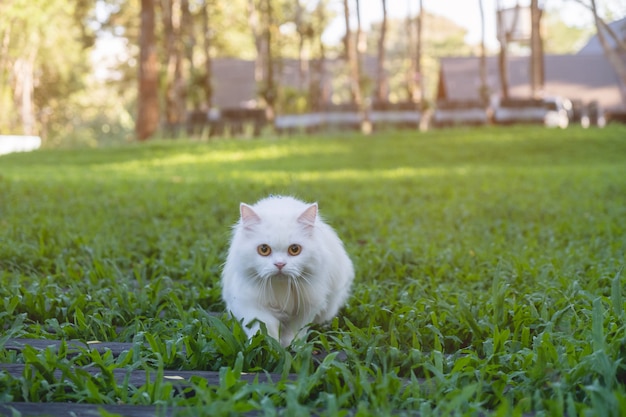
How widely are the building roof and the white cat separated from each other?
41.0 metres

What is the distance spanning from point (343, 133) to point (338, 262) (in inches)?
812

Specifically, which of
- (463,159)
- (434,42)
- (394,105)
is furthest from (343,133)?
(434,42)

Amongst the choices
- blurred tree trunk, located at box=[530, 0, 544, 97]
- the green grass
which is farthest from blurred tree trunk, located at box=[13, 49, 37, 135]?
the green grass

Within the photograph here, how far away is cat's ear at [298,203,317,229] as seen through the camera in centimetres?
374

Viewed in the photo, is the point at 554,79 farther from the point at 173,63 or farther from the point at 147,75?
the point at 147,75

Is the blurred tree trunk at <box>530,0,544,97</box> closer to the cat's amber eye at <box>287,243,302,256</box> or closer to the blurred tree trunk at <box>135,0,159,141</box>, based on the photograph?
the blurred tree trunk at <box>135,0,159,141</box>

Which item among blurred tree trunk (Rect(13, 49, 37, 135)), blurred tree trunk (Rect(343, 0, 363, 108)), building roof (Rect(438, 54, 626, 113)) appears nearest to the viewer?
blurred tree trunk (Rect(343, 0, 363, 108))

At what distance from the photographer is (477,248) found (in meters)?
6.54

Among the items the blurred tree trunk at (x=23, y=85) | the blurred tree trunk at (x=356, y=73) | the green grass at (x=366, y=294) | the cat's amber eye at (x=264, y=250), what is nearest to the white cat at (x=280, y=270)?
the cat's amber eye at (x=264, y=250)

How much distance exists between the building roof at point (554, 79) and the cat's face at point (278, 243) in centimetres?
4107

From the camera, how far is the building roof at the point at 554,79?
44281 mm

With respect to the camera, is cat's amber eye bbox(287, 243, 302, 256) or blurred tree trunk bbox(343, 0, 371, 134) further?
blurred tree trunk bbox(343, 0, 371, 134)

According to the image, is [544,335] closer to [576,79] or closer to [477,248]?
[477,248]

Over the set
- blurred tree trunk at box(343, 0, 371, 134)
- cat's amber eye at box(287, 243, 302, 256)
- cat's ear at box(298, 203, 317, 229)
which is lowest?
cat's amber eye at box(287, 243, 302, 256)
